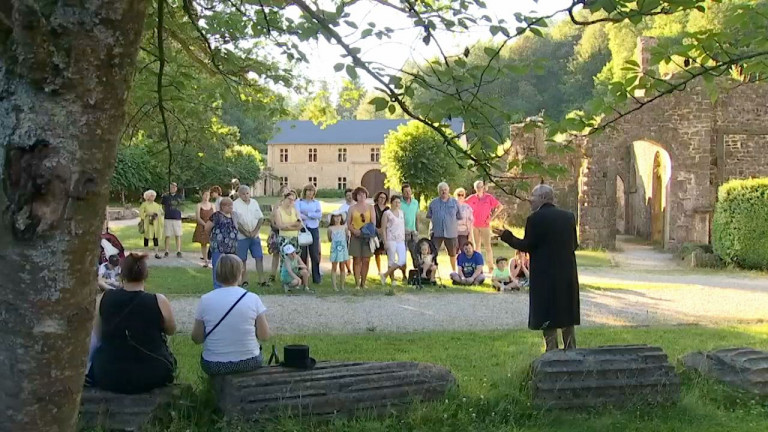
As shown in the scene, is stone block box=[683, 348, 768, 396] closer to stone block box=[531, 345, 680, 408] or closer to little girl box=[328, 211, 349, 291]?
stone block box=[531, 345, 680, 408]

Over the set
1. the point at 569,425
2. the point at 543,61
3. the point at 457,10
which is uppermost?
the point at 457,10

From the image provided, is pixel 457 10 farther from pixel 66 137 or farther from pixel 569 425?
pixel 66 137

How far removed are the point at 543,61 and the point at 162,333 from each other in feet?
9.56

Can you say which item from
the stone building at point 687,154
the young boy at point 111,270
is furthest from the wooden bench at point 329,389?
the stone building at point 687,154

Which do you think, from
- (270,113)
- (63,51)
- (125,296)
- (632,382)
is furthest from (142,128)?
(63,51)

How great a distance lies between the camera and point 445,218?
1266 cm

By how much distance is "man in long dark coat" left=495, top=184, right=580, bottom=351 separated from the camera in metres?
5.92

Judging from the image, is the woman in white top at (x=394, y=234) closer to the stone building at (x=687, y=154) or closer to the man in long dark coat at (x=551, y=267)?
the man in long dark coat at (x=551, y=267)

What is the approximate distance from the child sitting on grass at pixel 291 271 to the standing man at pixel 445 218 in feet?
8.57

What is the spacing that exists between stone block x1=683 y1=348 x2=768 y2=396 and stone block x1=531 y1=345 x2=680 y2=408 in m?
0.57

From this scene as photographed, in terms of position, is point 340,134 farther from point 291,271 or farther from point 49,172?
point 49,172

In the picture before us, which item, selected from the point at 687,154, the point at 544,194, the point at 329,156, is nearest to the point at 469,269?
the point at 544,194

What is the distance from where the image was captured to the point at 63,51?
187 centimetres

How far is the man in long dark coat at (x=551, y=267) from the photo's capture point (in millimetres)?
5922
